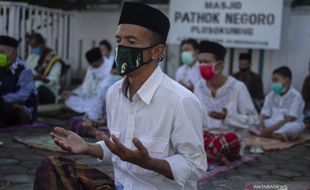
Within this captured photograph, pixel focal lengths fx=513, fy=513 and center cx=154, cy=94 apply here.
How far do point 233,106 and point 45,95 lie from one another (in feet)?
17.0

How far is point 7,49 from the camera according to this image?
23.5ft

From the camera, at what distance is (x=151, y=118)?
8.95 feet

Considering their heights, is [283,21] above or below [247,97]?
above

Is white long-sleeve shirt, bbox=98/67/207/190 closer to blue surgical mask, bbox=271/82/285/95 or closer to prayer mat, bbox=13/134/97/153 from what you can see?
prayer mat, bbox=13/134/97/153

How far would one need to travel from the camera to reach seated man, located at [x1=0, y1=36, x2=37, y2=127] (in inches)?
281

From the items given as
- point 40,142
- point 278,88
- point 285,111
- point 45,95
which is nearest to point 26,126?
point 40,142

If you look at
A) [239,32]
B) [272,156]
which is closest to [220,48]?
[272,156]

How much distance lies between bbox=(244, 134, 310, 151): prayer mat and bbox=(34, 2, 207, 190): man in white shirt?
423cm

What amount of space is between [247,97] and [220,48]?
0.61 meters

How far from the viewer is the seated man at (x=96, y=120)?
22.6 feet

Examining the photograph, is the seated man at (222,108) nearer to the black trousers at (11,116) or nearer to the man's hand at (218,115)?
the man's hand at (218,115)

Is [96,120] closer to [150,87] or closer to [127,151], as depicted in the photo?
[150,87]

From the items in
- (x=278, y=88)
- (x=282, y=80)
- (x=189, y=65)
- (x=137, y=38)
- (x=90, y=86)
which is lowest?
(x=90, y=86)

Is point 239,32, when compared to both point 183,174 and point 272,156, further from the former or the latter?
point 183,174
